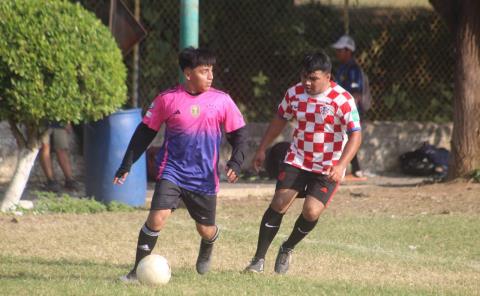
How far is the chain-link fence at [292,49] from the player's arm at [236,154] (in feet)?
22.1

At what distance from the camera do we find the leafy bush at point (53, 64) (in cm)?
1034

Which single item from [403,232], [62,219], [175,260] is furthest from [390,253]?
[62,219]

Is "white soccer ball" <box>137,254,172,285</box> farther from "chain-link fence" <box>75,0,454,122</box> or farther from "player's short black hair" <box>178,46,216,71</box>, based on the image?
"chain-link fence" <box>75,0,454,122</box>

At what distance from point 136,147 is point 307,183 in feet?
4.62

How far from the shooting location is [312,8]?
1582 cm

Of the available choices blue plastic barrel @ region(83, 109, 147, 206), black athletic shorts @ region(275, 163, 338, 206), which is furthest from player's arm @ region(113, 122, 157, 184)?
blue plastic barrel @ region(83, 109, 147, 206)

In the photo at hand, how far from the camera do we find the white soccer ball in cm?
702

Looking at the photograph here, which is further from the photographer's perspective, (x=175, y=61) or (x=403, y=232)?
(x=175, y=61)

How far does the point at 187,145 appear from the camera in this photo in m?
7.33

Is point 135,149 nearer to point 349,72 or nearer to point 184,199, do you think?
point 184,199

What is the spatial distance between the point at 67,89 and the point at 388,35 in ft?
23.6

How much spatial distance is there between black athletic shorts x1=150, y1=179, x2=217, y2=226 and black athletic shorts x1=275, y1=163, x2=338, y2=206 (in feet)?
2.27

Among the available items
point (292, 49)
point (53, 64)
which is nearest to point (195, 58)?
point (53, 64)

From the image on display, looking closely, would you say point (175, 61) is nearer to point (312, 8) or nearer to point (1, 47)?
point (312, 8)
